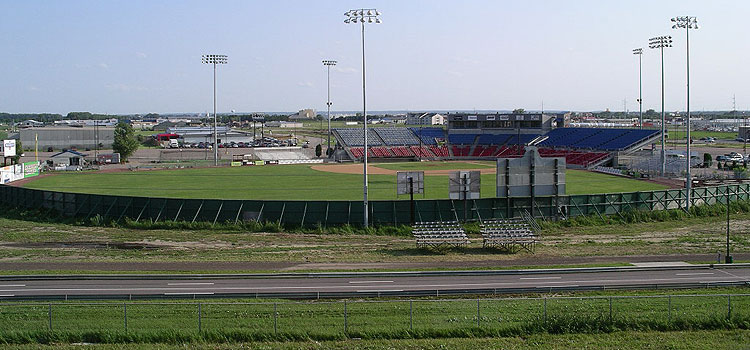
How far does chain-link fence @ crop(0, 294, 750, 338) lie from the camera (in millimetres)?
19578

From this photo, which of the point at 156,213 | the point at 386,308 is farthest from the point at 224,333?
the point at 156,213

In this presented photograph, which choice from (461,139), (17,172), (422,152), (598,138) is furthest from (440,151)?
(17,172)

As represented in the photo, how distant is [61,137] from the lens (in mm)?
136375

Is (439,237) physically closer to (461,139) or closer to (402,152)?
(402,152)

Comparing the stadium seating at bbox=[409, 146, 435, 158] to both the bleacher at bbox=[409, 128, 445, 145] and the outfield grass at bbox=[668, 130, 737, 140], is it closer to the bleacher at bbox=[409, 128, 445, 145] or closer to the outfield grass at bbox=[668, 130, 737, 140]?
the bleacher at bbox=[409, 128, 445, 145]

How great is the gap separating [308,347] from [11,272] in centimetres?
1713

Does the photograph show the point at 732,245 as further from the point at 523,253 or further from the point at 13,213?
the point at 13,213

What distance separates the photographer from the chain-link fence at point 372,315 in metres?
19.6

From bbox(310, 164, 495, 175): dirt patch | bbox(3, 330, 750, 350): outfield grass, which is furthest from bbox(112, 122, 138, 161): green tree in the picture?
bbox(3, 330, 750, 350): outfield grass

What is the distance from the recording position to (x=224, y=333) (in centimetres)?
1898

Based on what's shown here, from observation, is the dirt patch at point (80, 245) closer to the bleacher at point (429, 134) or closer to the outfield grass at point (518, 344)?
the outfield grass at point (518, 344)

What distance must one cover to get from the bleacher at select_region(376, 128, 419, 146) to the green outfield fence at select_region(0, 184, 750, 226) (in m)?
73.6

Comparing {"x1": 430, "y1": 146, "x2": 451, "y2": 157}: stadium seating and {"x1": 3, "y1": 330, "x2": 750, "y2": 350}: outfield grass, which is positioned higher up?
{"x1": 430, "y1": 146, "x2": 451, "y2": 157}: stadium seating

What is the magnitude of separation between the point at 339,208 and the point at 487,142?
7721cm
